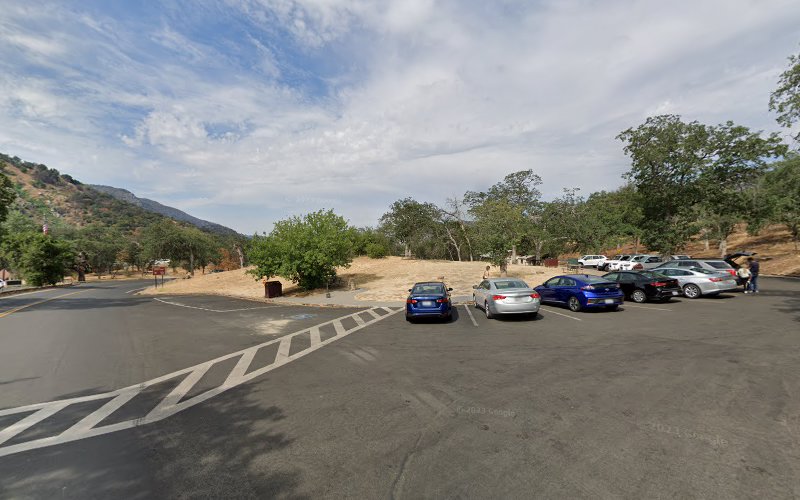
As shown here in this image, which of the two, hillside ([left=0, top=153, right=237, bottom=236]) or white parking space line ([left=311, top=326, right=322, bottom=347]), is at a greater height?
hillside ([left=0, top=153, right=237, bottom=236])

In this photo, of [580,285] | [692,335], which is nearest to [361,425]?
[692,335]

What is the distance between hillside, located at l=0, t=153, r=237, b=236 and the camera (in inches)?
5005

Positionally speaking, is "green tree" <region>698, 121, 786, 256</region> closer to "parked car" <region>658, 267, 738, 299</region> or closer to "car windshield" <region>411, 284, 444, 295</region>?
"parked car" <region>658, 267, 738, 299</region>

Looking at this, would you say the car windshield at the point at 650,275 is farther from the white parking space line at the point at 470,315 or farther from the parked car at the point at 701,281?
the white parking space line at the point at 470,315

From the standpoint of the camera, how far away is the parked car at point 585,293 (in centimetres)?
1352

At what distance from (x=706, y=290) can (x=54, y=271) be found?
2694 inches

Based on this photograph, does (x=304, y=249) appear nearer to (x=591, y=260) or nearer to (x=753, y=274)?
(x=753, y=274)

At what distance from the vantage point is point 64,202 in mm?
151625

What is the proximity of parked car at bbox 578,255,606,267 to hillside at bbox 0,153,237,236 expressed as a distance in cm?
12684

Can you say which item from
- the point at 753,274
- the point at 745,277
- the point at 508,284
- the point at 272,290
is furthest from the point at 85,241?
the point at 753,274

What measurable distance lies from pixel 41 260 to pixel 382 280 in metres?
48.2

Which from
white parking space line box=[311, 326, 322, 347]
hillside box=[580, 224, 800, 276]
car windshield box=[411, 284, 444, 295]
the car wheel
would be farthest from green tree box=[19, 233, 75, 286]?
hillside box=[580, 224, 800, 276]

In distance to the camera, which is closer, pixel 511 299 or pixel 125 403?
pixel 125 403

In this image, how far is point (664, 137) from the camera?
2948 cm
